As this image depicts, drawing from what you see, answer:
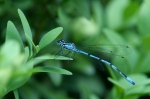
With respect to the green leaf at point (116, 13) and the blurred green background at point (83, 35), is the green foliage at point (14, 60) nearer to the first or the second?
the blurred green background at point (83, 35)

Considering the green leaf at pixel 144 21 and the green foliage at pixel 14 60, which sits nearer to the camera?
the green foliage at pixel 14 60

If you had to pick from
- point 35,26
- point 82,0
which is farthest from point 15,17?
point 82,0

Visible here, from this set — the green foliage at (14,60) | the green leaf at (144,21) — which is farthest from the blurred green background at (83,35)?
the green foliage at (14,60)

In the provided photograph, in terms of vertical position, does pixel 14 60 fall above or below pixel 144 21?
below

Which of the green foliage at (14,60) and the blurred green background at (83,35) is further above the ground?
the blurred green background at (83,35)

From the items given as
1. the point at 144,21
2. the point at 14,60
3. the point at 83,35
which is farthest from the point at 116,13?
the point at 14,60

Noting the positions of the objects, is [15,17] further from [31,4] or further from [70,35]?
[70,35]

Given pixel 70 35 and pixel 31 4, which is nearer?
pixel 31 4

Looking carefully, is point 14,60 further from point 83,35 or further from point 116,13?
point 116,13

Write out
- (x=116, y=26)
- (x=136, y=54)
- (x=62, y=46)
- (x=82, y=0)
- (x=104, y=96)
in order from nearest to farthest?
(x=62, y=46), (x=82, y=0), (x=136, y=54), (x=104, y=96), (x=116, y=26)
